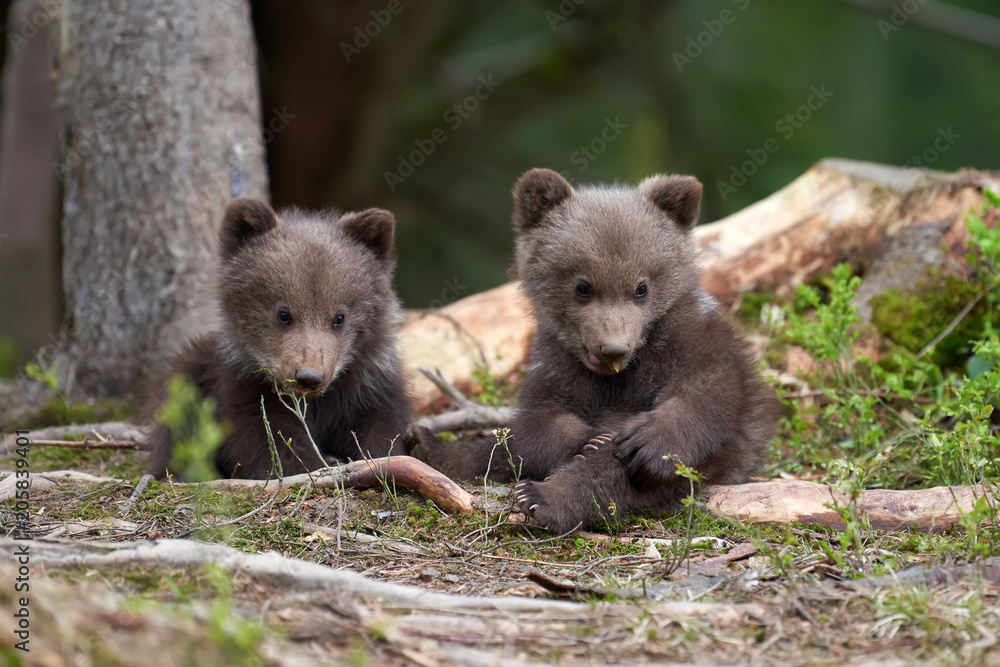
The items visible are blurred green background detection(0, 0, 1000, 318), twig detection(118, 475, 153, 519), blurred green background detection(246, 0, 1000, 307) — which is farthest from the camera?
blurred green background detection(246, 0, 1000, 307)

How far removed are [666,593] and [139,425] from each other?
14.9 feet

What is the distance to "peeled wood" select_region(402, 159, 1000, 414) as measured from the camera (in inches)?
294

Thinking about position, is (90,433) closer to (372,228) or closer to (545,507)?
(372,228)

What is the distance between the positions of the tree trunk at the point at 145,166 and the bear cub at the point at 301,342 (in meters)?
1.38

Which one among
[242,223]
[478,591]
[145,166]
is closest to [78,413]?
[145,166]

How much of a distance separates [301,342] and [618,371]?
1.77 meters

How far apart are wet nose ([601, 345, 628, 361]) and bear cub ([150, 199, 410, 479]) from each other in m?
1.33

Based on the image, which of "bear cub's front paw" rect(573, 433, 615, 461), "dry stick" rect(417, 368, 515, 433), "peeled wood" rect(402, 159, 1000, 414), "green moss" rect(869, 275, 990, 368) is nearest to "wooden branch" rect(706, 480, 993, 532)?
"bear cub's front paw" rect(573, 433, 615, 461)

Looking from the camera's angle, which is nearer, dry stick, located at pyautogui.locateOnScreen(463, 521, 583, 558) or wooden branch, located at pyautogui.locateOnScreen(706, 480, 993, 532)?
dry stick, located at pyautogui.locateOnScreen(463, 521, 583, 558)

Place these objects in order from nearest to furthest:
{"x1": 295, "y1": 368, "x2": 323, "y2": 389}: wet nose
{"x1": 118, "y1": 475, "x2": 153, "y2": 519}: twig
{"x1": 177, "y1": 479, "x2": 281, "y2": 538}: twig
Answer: {"x1": 177, "y1": 479, "x2": 281, "y2": 538}: twig, {"x1": 118, "y1": 475, "x2": 153, "y2": 519}: twig, {"x1": 295, "y1": 368, "x2": 323, "y2": 389}: wet nose

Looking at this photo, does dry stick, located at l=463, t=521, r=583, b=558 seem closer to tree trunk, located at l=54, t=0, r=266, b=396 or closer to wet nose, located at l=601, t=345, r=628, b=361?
wet nose, located at l=601, t=345, r=628, b=361

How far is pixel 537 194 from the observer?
5500 mm

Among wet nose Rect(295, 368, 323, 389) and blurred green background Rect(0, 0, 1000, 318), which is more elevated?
blurred green background Rect(0, 0, 1000, 318)

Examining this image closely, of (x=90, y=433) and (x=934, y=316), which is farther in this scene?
(x=934, y=316)
